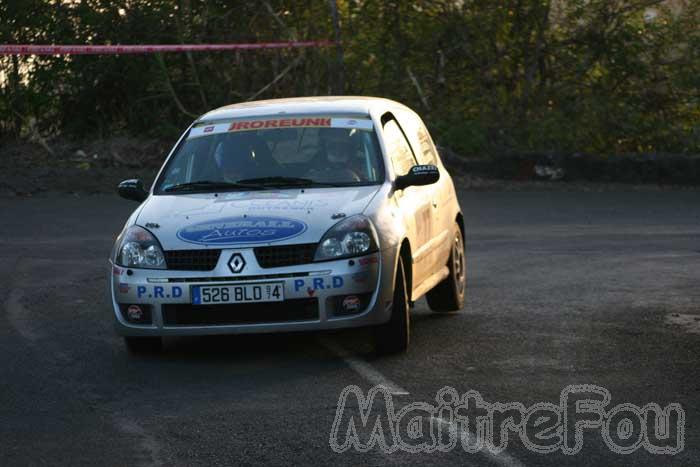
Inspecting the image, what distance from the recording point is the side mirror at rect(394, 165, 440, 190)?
384 inches

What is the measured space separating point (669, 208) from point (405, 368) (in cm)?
1078

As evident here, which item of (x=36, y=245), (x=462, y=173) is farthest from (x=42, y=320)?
(x=462, y=173)

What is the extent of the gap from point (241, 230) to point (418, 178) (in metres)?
1.39

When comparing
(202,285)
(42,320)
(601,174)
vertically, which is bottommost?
(601,174)

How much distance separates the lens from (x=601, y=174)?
2181 cm

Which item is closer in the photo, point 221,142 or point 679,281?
point 221,142

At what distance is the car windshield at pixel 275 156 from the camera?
32.3ft

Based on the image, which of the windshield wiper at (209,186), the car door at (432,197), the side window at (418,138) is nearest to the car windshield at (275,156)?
the windshield wiper at (209,186)

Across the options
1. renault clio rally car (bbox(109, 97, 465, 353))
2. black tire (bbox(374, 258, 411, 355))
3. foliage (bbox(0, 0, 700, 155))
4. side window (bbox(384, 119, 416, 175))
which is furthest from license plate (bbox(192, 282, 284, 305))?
foliage (bbox(0, 0, 700, 155))

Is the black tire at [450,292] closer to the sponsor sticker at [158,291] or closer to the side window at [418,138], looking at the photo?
the side window at [418,138]

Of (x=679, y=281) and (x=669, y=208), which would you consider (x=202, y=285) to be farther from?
(x=669, y=208)

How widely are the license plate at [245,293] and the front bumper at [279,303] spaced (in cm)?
3

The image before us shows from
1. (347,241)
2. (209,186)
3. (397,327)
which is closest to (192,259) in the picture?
(347,241)

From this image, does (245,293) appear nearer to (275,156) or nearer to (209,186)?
(209,186)
